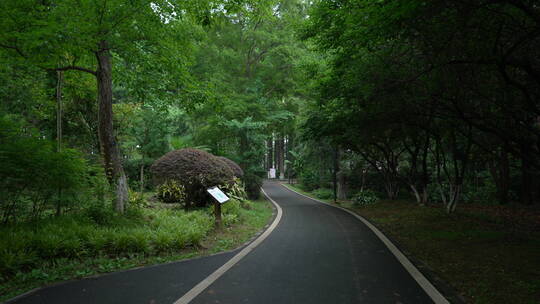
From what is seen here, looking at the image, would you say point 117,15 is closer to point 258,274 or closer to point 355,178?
point 258,274

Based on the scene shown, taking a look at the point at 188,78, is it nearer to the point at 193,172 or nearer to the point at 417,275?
the point at 193,172

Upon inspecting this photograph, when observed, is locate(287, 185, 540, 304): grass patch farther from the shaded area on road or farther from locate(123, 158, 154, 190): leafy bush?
locate(123, 158, 154, 190): leafy bush

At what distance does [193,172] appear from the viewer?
1116 centimetres

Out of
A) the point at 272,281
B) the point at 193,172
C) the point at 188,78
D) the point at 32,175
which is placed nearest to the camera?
the point at 272,281

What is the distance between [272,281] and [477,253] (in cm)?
445

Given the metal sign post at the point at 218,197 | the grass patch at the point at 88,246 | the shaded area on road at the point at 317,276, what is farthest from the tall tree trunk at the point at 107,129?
the shaded area on road at the point at 317,276

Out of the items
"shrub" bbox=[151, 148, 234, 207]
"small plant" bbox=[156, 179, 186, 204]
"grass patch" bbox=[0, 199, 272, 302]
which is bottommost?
"grass patch" bbox=[0, 199, 272, 302]

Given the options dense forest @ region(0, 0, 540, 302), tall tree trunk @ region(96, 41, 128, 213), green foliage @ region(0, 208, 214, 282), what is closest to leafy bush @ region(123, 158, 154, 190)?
dense forest @ region(0, 0, 540, 302)

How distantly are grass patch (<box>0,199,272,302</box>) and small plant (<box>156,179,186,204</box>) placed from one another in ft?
13.7

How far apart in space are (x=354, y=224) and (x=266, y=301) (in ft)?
23.2

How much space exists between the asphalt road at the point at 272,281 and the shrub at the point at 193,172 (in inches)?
199

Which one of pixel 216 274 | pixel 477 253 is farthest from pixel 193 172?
pixel 477 253

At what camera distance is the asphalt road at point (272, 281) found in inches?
153

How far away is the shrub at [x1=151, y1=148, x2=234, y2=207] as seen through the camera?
1103cm
